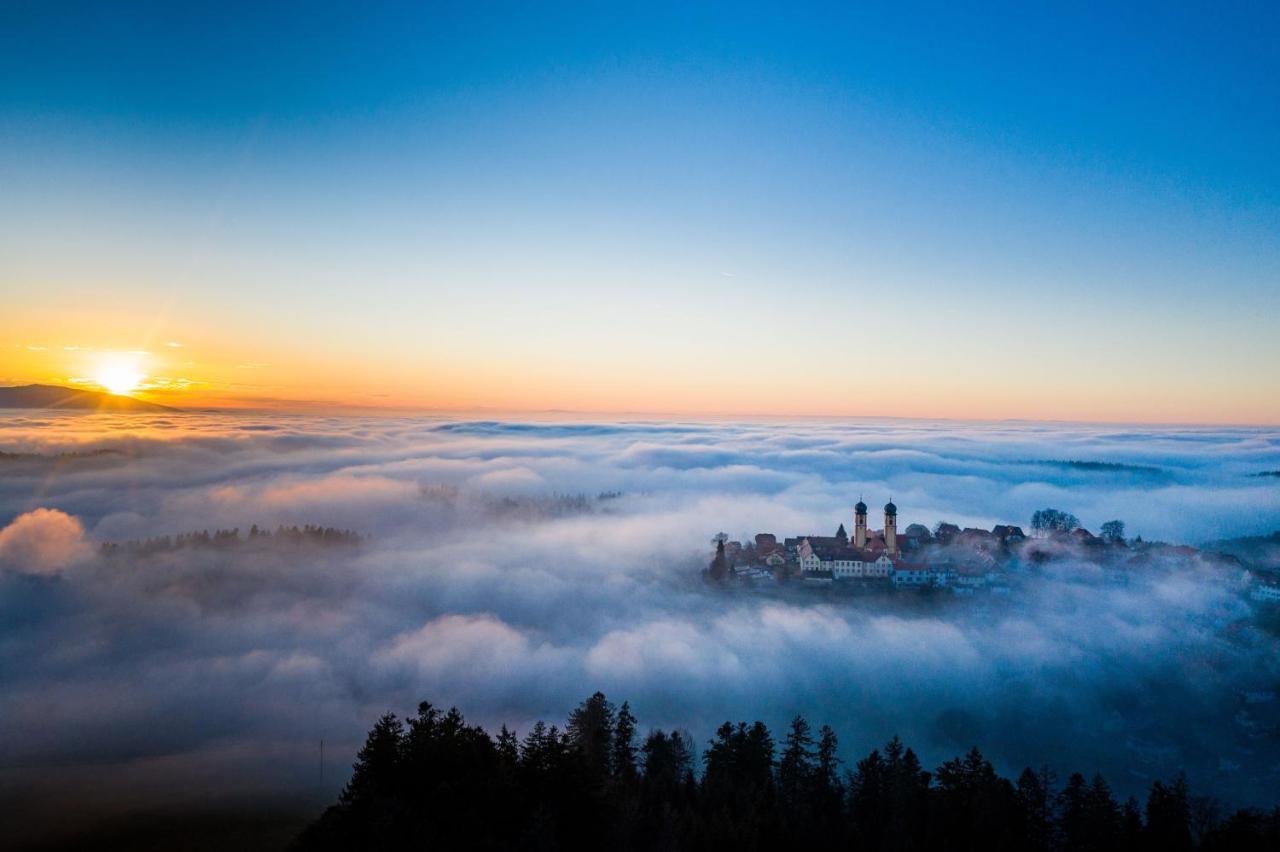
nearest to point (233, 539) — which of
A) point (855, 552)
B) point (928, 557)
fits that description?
point (855, 552)

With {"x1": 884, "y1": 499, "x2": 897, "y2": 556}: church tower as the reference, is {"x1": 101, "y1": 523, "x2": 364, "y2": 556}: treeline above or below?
below

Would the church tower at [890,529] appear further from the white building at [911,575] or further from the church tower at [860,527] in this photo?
the white building at [911,575]

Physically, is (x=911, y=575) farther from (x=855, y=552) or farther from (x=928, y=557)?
(x=928, y=557)

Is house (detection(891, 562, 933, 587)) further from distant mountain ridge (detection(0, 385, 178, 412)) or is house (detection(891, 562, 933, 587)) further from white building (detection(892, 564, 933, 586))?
distant mountain ridge (detection(0, 385, 178, 412))

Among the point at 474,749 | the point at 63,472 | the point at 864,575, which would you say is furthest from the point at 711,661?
the point at 63,472

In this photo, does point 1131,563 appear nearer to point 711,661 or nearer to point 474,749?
point 711,661

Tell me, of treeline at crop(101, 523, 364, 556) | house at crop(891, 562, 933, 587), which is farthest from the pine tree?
treeline at crop(101, 523, 364, 556)

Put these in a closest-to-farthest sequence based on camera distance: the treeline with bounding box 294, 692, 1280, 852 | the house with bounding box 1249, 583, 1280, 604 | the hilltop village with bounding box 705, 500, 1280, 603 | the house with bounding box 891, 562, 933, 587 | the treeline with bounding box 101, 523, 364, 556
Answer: the treeline with bounding box 294, 692, 1280, 852 < the house with bounding box 1249, 583, 1280, 604 < the house with bounding box 891, 562, 933, 587 < the hilltop village with bounding box 705, 500, 1280, 603 < the treeline with bounding box 101, 523, 364, 556
